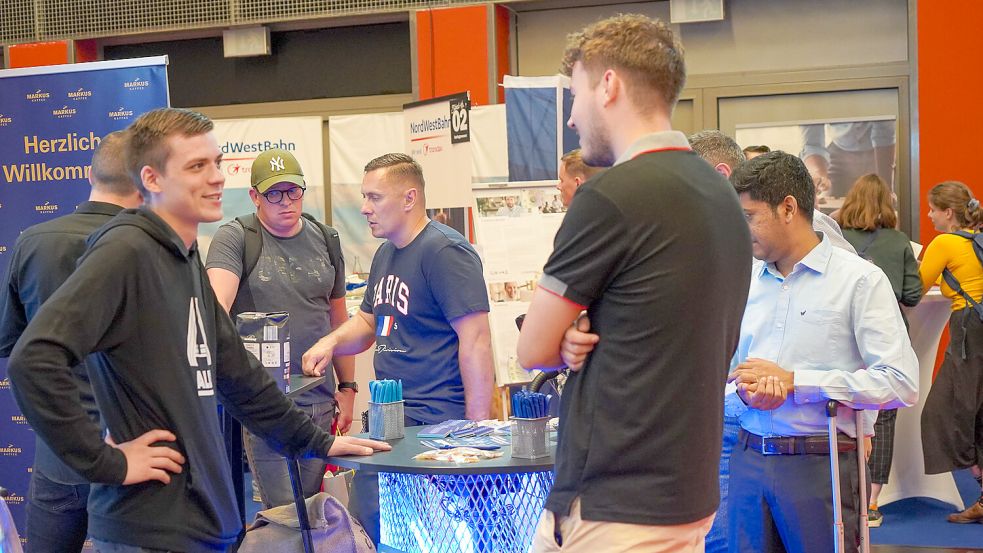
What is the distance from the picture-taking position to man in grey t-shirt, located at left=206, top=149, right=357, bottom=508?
139 inches

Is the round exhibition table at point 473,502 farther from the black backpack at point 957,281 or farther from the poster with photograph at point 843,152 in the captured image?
the poster with photograph at point 843,152

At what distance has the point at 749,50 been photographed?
793cm

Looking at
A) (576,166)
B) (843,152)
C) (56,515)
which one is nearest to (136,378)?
(56,515)

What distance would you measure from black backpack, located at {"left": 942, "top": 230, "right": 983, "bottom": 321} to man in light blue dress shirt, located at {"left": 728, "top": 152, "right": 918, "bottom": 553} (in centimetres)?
313

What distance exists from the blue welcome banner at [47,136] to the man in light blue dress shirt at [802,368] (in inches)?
111

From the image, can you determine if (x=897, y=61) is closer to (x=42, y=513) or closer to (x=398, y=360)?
(x=398, y=360)

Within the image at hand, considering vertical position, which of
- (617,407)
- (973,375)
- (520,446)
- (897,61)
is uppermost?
(897,61)

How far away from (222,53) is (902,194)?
19.7ft

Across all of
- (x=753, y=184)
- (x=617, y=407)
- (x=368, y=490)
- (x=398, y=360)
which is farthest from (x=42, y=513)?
(x=753, y=184)

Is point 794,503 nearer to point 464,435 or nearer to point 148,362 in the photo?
point 464,435

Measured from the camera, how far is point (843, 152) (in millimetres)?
7605

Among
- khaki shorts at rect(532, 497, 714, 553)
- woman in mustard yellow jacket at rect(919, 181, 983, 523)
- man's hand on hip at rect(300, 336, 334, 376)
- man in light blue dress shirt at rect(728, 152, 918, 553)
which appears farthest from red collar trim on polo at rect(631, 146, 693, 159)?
woman in mustard yellow jacket at rect(919, 181, 983, 523)

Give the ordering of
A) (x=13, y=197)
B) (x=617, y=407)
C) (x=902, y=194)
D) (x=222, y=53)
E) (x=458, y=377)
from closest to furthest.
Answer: (x=617, y=407) → (x=458, y=377) → (x=13, y=197) → (x=902, y=194) → (x=222, y=53)

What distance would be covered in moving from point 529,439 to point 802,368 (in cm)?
70
